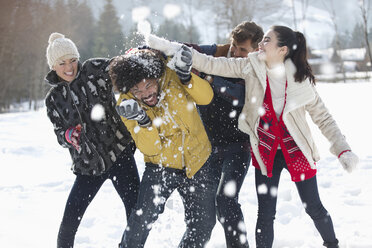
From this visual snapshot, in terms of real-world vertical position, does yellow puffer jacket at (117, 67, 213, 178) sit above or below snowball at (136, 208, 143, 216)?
above

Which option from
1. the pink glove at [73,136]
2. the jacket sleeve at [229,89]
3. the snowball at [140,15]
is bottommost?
the pink glove at [73,136]

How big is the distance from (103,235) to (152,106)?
6.08ft

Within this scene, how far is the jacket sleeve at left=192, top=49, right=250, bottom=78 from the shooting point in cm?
246

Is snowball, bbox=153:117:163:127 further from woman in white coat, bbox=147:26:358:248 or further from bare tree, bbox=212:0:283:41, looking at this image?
bare tree, bbox=212:0:283:41

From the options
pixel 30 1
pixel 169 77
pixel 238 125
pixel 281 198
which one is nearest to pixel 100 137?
pixel 169 77

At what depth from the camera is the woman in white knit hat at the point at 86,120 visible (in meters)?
2.71

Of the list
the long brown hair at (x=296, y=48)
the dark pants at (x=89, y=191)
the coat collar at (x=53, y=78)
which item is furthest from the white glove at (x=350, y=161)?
the coat collar at (x=53, y=78)

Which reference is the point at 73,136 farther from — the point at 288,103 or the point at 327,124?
the point at 327,124

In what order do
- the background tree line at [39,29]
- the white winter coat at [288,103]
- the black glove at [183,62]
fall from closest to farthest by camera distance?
the black glove at [183,62], the white winter coat at [288,103], the background tree line at [39,29]

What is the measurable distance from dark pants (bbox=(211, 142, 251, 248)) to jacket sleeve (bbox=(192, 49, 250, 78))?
23.1 inches

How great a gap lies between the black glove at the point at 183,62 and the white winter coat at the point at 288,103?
25 centimetres

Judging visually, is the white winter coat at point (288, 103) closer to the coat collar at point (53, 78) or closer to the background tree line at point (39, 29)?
the coat collar at point (53, 78)

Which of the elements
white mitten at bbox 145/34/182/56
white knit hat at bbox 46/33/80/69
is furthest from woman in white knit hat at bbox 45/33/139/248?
white mitten at bbox 145/34/182/56

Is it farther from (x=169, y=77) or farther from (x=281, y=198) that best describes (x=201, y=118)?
(x=281, y=198)
